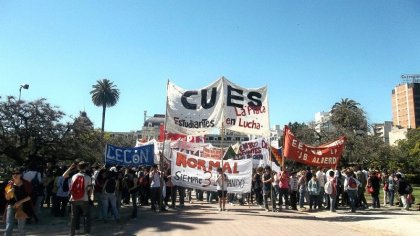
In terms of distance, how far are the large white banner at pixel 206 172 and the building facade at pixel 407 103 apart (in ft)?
553

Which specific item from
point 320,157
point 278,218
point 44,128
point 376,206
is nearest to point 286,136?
point 320,157

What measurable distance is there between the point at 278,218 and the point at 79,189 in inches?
267

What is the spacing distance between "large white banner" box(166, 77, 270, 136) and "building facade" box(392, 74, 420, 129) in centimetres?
16868

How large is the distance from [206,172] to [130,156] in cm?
439

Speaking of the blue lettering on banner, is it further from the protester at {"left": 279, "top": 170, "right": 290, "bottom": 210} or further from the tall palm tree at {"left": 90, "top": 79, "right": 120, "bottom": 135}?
the tall palm tree at {"left": 90, "top": 79, "right": 120, "bottom": 135}

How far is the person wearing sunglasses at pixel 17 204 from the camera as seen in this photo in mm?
8844

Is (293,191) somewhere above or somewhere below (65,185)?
below

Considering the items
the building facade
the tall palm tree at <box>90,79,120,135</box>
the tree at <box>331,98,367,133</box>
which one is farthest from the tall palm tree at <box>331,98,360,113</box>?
the building facade

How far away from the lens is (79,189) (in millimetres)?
10266

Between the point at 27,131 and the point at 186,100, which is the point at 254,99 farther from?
the point at 27,131

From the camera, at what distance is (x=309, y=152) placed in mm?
17828

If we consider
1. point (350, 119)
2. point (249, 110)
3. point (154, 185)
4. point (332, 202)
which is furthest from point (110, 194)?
point (350, 119)

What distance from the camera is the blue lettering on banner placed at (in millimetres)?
18562

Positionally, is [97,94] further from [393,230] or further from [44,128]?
[393,230]
